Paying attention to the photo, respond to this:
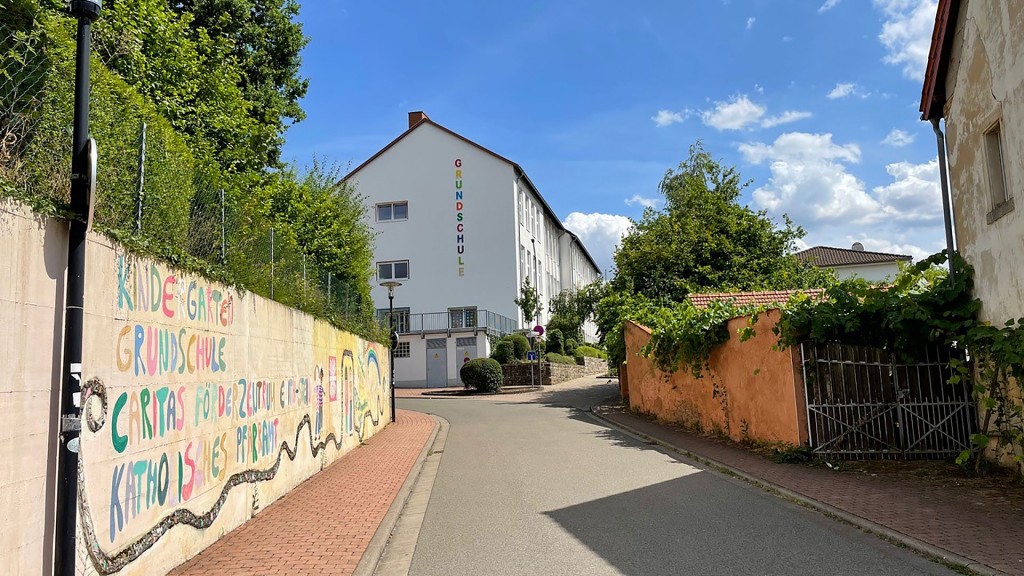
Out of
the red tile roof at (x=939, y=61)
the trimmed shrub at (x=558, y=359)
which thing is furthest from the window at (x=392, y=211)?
the red tile roof at (x=939, y=61)

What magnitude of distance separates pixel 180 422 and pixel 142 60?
865 centimetres

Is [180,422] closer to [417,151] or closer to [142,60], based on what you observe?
[142,60]

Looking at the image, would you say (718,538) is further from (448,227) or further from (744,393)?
(448,227)

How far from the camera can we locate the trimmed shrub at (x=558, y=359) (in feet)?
136

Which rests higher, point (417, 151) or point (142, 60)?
point (417, 151)

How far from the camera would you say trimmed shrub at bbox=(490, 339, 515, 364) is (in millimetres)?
40312

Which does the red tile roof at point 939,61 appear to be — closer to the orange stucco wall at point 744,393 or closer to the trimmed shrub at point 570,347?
the orange stucco wall at point 744,393

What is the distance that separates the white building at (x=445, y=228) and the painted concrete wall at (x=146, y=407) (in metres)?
35.2

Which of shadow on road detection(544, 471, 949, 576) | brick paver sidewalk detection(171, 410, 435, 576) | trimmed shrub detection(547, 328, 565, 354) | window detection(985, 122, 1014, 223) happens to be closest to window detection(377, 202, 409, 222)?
Answer: trimmed shrub detection(547, 328, 565, 354)

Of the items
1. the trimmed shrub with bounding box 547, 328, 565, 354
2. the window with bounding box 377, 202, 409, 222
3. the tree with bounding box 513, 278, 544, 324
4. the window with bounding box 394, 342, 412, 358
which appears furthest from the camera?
the trimmed shrub with bounding box 547, 328, 565, 354

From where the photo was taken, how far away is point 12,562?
13.5ft

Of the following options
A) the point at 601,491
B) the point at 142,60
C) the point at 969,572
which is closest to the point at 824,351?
the point at 601,491

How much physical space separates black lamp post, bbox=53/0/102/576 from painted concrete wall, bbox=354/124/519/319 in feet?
133

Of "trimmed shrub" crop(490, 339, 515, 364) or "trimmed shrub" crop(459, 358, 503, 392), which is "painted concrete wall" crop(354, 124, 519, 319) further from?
"trimmed shrub" crop(459, 358, 503, 392)
